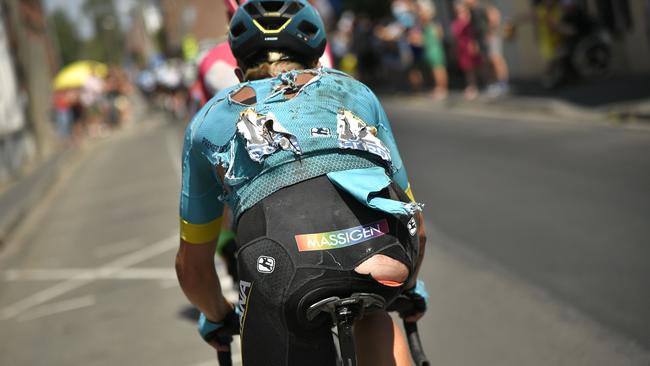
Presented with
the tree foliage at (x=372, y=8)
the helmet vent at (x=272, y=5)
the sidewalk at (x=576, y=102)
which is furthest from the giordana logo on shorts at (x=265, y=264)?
the tree foliage at (x=372, y=8)

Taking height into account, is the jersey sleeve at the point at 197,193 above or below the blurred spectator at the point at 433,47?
above

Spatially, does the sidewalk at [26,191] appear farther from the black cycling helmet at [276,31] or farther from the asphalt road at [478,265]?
the black cycling helmet at [276,31]

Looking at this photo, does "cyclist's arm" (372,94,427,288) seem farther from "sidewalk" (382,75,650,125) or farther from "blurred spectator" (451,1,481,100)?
"blurred spectator" (451,1,481,100)

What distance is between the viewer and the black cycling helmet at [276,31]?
3.00 metres

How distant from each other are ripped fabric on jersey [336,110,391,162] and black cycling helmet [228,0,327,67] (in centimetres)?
32

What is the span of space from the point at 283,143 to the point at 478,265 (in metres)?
4.91

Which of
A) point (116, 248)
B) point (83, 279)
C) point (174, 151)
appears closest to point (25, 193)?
point (174, 151)

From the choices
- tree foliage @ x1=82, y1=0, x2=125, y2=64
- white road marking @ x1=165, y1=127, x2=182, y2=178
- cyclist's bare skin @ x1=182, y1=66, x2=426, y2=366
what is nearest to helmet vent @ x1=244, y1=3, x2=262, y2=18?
cyclist's bare skin @ x1=182, y1=66, x2=426, y2=366

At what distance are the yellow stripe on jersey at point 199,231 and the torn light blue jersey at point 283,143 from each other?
22 millimetres

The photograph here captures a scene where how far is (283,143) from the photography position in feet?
8.98

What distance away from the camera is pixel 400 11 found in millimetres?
23969

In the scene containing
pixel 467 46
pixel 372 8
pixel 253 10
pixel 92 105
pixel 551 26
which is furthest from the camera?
pixel 92 105

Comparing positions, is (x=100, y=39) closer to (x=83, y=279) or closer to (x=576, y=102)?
(x=576, y=102)

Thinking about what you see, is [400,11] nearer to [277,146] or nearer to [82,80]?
[82,80]
